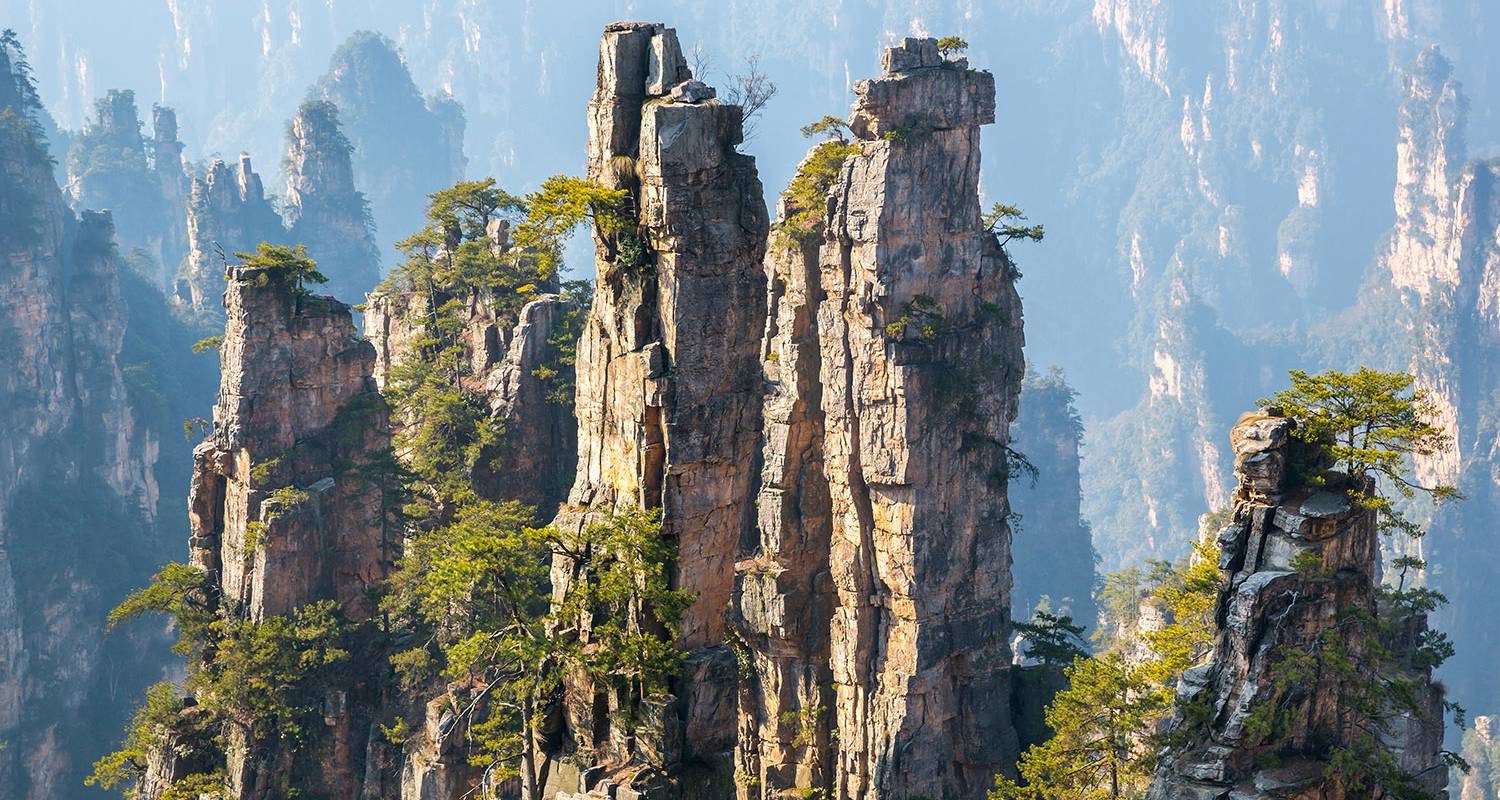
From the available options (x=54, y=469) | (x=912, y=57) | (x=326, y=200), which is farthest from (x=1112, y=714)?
(x=326, y=200)

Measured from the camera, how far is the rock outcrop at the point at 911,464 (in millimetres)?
45406

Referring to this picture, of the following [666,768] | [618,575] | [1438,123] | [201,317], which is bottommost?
[666,768]

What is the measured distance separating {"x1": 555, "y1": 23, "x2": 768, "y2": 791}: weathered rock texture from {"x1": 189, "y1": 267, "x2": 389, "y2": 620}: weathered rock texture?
15430 millimetres

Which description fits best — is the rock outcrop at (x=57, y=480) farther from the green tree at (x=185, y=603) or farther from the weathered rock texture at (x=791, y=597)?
the weathered rock texture at (x=791, y=597)

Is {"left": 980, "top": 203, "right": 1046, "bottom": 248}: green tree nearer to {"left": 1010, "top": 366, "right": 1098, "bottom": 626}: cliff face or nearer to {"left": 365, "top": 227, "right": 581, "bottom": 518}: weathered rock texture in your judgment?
{"left": 365, "top": 227, "right": 581, "bottom": 518}: weathered rock texture

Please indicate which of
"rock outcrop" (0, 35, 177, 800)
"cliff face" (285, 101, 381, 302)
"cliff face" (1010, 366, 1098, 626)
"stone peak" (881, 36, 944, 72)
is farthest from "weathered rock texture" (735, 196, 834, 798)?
"cliff face" (285, 101, 381, 302)

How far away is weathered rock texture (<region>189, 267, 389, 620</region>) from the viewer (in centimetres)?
4234

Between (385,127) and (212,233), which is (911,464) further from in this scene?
(385,127)

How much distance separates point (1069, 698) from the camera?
32.6m

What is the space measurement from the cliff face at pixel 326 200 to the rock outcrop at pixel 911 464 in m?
95.6

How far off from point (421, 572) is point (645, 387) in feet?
52.1

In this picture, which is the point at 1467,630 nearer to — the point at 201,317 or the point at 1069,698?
the point at 201,317

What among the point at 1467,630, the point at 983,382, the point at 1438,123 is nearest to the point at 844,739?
the point at 983,382

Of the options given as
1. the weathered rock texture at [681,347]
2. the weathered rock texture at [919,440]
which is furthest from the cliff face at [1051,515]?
the weathered rock texture at [681,347]
